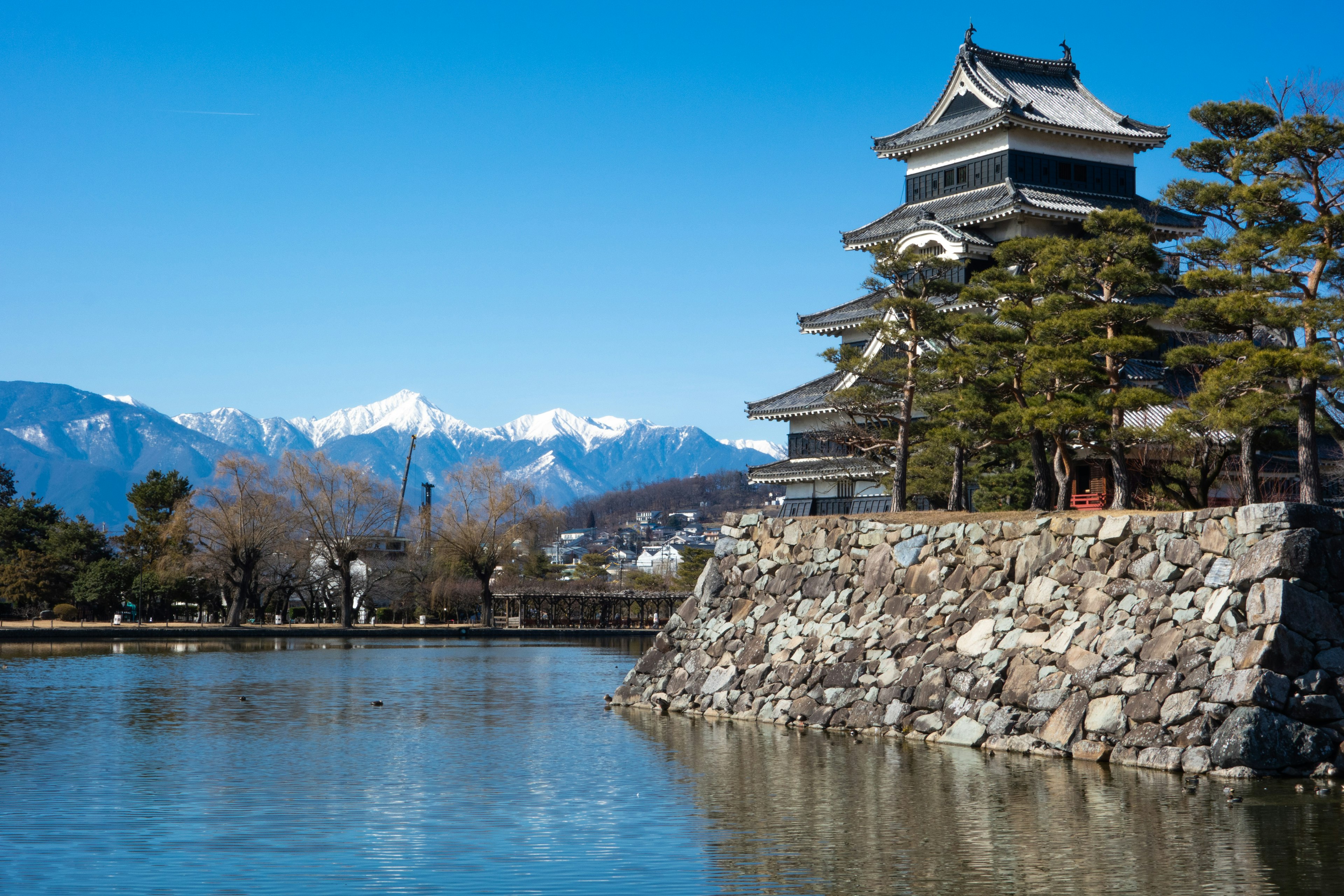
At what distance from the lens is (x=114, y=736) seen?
21.2m

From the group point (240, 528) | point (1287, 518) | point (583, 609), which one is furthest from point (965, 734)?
point (583, 609)

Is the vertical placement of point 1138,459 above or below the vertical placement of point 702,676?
above

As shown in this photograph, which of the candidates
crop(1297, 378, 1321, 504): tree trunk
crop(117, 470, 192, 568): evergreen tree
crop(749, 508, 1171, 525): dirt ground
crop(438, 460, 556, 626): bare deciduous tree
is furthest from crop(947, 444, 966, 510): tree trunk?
crop(117, 470, 192, 568): evergreen tree

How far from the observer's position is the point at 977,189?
40062mm

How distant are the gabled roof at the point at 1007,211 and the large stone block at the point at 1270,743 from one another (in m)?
23.0

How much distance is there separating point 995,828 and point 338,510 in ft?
219

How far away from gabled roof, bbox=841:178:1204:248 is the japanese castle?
0.16ft

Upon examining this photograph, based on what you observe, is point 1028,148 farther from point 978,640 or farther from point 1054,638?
point 1054,638

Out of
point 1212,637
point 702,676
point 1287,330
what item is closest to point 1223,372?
point 1287,330

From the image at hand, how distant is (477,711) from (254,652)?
25865 mm

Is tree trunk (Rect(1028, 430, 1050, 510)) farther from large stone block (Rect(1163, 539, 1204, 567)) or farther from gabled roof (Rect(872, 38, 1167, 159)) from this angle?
gabled roof (Rect(872, 38, 1167, 159))

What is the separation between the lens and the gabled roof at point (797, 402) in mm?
42531

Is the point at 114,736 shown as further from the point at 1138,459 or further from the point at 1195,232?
the point at 1195,232

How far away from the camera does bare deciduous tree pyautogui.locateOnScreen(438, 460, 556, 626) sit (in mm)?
75812
